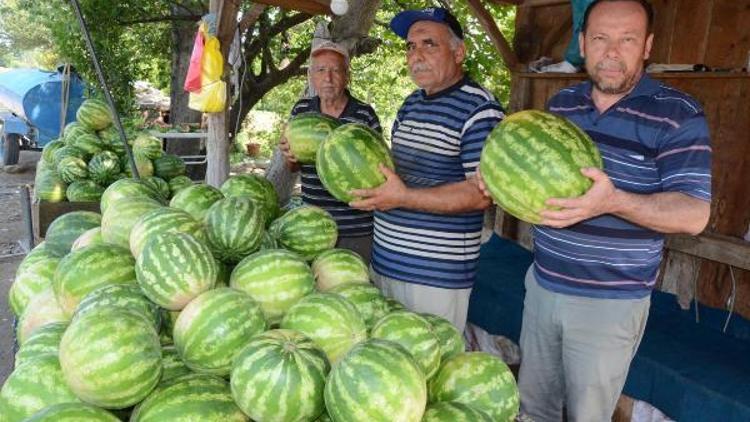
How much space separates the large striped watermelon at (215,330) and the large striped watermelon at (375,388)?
0.31 metres

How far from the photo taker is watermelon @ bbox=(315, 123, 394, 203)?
2271 millimetres

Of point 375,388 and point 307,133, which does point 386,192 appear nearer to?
point 307,133

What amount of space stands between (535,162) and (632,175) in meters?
0.49

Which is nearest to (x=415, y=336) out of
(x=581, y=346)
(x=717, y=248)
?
(x=581, y=346)

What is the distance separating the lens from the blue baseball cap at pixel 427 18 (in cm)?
264

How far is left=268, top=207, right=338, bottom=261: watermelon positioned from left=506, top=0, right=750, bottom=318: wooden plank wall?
315 centimetres

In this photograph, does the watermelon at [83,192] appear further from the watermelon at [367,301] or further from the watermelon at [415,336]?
the watermelon at [415,336]

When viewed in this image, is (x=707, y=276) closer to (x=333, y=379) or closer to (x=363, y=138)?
(x=363, y=138)

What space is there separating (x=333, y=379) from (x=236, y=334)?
0.33 meters

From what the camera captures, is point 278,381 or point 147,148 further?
point 147,148

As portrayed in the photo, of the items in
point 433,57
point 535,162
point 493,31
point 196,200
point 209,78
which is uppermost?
point 493,31

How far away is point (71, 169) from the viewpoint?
4.31 metres

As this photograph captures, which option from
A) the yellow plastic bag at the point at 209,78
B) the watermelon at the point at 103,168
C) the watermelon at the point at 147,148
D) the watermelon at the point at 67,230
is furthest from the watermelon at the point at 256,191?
the watermelon at the point at 103,168

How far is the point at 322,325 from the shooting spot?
143 cm
